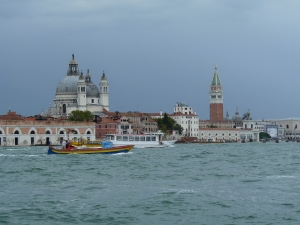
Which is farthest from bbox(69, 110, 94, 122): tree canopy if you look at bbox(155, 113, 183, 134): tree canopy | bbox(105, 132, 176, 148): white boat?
bbox(105, 132, 176, 148): white boat

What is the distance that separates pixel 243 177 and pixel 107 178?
4503 mm

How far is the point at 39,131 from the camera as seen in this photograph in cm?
8212

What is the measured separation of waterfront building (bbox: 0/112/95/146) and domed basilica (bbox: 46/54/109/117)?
18.2 meters

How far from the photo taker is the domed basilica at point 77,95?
105562 millimetres

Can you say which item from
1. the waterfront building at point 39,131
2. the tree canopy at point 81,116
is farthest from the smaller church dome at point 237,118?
the waterfront building at point 39,131

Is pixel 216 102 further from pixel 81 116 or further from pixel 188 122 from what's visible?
pixel 81 116

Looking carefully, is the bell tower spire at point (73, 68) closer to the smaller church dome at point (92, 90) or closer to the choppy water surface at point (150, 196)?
the smaller church dome at point (92, 90)

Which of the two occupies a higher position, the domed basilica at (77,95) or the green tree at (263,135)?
the domed basilica at (77,95)

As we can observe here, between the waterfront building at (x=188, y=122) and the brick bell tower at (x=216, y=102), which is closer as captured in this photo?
the waterfront building at (x=188, y=122)

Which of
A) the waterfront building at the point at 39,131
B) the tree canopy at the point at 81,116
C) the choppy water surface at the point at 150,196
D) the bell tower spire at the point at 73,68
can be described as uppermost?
the bell tower spire at the point at 73,68

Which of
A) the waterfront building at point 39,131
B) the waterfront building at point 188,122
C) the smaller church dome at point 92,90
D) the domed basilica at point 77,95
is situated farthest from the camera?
the waterfront building at point 188,122

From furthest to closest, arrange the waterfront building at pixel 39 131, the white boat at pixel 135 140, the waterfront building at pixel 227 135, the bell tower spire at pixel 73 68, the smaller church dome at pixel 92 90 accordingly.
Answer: the waterfront building at pixel 227 135 < the bell tower spire at pixel 73 68 < the smaller church dome at pixel 92 90 < the waterfront building at pixel 39 131 < the white boat at pixel 135 140

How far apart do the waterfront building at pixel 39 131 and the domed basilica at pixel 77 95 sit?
18152 millimetres

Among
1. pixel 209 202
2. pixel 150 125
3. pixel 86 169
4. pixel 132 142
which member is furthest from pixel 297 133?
pixel 209 202
